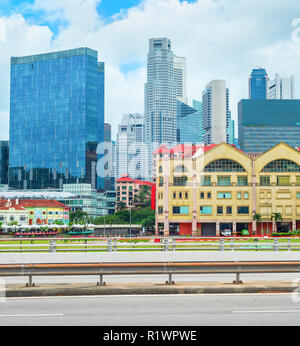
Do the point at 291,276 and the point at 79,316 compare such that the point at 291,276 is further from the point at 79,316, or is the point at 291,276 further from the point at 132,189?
the point at 132,189

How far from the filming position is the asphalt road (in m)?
11.8

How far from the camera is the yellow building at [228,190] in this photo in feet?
308

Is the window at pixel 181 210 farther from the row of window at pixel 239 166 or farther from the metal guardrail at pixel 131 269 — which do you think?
the metal guardrail at pixel 131 269

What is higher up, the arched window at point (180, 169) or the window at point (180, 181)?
the arched window at point (180, 169)

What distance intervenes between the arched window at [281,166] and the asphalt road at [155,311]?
80.8 m

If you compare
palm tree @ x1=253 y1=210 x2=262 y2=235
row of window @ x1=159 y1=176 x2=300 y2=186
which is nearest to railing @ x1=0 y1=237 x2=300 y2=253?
row of window @ x1=159 y1=176 x2=300 y2=186

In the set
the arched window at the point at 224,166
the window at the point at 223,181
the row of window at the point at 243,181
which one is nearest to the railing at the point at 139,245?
the arched window at the point at 224,166

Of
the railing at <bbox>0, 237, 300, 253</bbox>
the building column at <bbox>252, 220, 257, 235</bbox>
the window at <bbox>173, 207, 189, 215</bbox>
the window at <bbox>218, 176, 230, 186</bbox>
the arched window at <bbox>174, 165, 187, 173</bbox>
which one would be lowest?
the building column at <bbox>252, 220, 257, 235</bbox>

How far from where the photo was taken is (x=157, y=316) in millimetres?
12492

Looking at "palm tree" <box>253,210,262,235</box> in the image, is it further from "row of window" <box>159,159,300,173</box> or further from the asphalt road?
the asphalt road

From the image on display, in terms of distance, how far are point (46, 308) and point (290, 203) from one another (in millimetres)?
86866

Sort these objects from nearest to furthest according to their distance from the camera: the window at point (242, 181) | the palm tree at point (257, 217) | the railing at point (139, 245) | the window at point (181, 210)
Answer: the railing at point (139, 245) → the palm tree at point (257, 217) → the window at point (242, 181) → the window at point (181, 210)

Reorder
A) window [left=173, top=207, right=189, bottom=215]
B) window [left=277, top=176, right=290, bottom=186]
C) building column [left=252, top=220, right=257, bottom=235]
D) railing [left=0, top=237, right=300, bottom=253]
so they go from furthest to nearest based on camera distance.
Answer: window [left=173, top=207, right=189, bottom=215] < building column [left=252, top=220, right=257, bottom=235] < window [left=277, top=176, right=290, bottom=186] < railing [left=0, top=237, right=300, bottom=253]

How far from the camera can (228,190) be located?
312 ft
